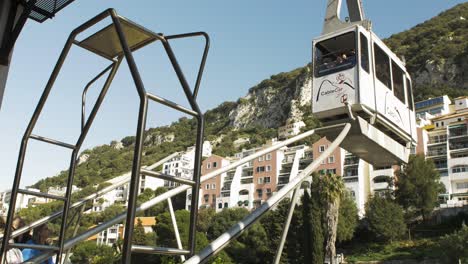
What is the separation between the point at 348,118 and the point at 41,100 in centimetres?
535

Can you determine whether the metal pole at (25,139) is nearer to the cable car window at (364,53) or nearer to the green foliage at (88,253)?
the cable car window at (364,53)

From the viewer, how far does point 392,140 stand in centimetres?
867

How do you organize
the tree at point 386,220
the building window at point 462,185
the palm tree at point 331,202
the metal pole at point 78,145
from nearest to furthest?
the metal pole at point 78,145 < the palm tree at point 331,202 < the tree at point 386,220 < the building window at point 462,185

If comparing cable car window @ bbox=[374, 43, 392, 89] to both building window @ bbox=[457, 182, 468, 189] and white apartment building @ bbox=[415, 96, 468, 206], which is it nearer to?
white apartment building @ bbox=[415, 96, 468, 206]

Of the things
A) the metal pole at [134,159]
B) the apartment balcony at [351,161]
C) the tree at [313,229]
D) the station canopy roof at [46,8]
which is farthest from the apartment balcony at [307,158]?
the metal pole at [134,159]

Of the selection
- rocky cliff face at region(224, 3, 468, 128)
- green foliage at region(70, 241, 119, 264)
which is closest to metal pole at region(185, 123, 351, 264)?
green foliage at region(70, 241, 119, 264)

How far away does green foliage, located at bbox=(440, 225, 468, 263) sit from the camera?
38375 mm

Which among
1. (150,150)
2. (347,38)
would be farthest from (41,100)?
(150,150)

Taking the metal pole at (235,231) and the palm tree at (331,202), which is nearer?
the metal pole at (235,231)

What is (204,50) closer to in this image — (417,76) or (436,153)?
(436,153)

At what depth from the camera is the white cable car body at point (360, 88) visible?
7453 millimetres

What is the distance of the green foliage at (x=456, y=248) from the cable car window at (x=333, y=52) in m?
36.6

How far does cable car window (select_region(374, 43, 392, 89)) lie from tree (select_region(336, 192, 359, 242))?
43.4 m

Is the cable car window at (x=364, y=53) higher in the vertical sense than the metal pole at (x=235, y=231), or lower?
higher
